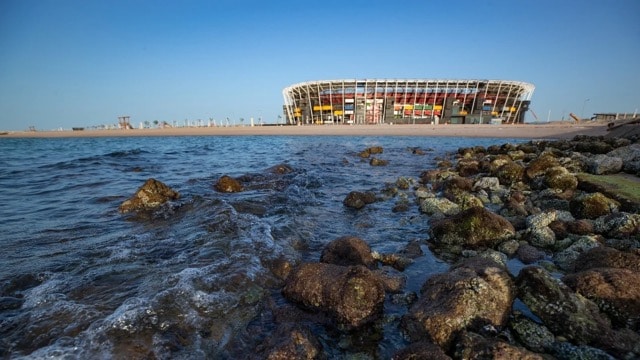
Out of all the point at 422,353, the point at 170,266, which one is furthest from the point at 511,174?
the point at 170,266

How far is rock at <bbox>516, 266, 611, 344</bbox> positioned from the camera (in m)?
2.58

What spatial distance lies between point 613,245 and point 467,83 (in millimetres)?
76267

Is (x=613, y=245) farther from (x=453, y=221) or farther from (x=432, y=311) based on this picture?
(x=432, y=311)

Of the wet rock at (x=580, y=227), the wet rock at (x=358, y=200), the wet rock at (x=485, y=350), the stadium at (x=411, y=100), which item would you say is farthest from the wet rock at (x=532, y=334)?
the stadium at (x=411, y=100)

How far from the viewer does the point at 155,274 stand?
13.7 ft

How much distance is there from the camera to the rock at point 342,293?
3133 millimetres

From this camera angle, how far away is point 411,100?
2960 inches

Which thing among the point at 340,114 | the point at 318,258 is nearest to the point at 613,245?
the point at 318,258

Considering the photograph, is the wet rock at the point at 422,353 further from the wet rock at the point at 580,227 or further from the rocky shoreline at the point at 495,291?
the wet rock at the point at 580,227

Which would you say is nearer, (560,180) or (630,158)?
(560,180)

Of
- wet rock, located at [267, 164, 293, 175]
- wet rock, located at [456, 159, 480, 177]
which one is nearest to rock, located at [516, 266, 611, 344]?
wet rock, located at [456, 159, 480, 177]

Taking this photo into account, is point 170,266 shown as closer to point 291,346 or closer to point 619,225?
point 291,346

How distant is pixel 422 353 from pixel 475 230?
3352 millimetres

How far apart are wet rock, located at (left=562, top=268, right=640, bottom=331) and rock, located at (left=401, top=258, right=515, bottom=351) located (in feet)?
2.29
